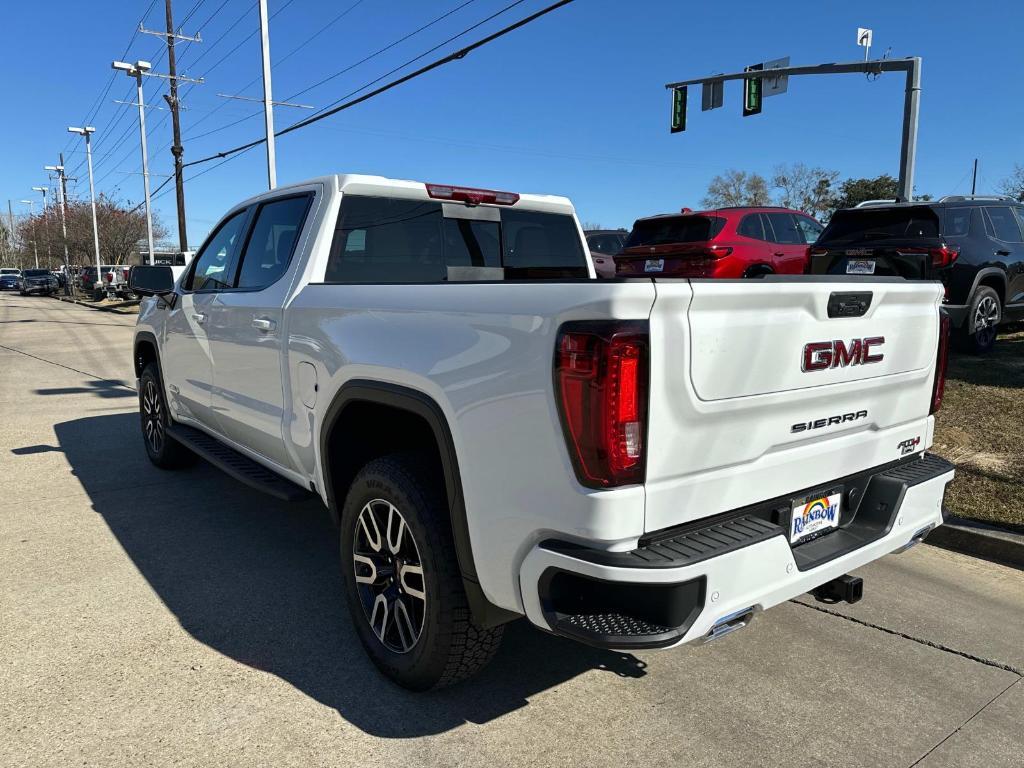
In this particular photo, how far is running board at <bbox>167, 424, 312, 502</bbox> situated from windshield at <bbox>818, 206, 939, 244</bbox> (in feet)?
25.1

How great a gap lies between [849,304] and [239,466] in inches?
125

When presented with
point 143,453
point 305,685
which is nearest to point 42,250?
point 143,453

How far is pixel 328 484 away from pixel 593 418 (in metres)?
1.65

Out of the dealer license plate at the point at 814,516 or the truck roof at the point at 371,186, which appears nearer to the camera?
the dealer license plate at the point at 814,516

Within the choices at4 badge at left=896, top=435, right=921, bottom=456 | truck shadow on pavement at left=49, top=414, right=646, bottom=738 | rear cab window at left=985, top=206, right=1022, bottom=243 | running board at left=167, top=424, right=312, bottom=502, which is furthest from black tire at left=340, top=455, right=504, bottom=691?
rear cab window at left=985, top=206, right=1022, bottom=243

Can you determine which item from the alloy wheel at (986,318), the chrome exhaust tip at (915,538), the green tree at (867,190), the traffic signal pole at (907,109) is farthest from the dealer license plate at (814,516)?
the green tree at (867,190)

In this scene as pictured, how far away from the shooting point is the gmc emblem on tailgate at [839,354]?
2449mm

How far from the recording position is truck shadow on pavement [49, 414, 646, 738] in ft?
9.43

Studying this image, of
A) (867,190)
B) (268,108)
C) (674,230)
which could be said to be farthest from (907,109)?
(867,190)

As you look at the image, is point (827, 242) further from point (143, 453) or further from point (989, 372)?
point (143, 453)

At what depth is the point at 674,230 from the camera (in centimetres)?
1192

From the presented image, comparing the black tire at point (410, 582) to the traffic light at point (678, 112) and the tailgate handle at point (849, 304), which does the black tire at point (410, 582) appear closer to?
the tailgate handle at point (849, 304)

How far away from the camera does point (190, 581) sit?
3.95 m

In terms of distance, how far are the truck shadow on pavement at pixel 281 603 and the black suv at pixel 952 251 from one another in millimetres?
6953
